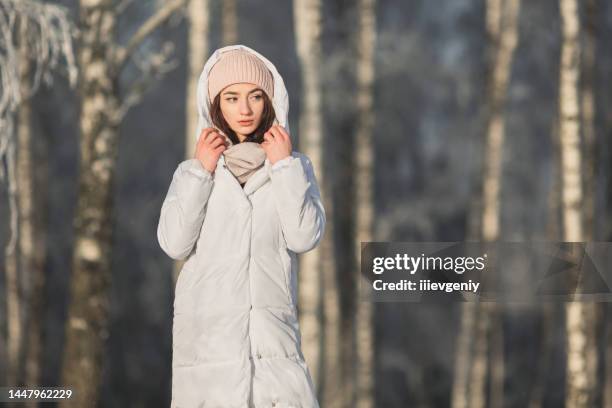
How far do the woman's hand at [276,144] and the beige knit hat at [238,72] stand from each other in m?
0.28

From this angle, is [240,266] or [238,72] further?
[238,72]

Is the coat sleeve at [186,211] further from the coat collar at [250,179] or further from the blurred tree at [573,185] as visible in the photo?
the blurred tree at [573,185]

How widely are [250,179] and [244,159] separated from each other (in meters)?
0.09

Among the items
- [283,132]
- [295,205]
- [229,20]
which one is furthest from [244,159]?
[229,20]

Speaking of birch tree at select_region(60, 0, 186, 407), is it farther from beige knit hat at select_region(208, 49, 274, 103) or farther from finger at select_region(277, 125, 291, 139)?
finger at select_region(277, 125, 291, 139)

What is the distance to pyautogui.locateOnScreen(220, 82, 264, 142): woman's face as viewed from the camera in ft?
14.2

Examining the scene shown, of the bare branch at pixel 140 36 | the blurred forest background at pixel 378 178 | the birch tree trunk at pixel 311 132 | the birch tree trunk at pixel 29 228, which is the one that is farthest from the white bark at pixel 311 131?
the birch tree trunk at pixel 29 228

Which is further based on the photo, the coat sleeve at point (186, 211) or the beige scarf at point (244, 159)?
the beige scarf at point (244, 159)

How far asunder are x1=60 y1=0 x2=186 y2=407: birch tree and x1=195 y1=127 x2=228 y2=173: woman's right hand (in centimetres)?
353

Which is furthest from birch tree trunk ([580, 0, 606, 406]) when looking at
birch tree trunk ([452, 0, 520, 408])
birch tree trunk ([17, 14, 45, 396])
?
birch tree trunk ([17, 14, 45, 396])

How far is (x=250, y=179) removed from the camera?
418cm

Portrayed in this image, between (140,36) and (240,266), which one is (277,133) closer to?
(240,266)

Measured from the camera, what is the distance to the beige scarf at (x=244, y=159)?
4160 mm

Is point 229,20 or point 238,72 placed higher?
point 229,20
